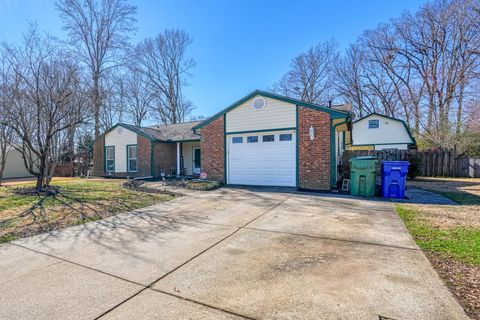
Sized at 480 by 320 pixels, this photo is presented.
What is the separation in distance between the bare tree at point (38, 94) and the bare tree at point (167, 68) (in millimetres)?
20026

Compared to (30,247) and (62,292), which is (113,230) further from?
(62,292)

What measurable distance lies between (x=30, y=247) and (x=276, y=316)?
13.7ft

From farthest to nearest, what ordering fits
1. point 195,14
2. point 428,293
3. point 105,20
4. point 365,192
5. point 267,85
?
point 267,85, point 105,20, point 195,14, point 365,192, point 428,293

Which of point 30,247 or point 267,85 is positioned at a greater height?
point 267,85

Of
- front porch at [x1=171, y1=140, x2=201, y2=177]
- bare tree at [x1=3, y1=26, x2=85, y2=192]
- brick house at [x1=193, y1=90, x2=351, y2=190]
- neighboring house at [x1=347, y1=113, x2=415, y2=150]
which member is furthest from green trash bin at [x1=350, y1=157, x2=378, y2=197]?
neighboring house at [x1=347, y1=113, x2=415, y2=150]

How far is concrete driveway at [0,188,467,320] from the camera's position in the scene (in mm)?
2289

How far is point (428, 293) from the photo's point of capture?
8.27 feet

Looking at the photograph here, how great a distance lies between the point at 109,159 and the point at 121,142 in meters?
1.82

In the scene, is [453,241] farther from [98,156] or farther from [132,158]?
[98,156]

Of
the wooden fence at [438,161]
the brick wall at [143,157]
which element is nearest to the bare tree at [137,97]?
the brick wall at [143,157]

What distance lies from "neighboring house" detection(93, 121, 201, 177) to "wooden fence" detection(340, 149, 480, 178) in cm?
1044

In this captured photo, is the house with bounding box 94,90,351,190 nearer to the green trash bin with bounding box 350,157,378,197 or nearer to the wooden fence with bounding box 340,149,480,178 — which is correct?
the green trash bin with bounding box 350,157,378,197

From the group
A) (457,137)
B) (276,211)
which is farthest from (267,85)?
(276,211)

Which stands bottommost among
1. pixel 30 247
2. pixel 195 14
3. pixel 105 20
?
pixel 30 247
